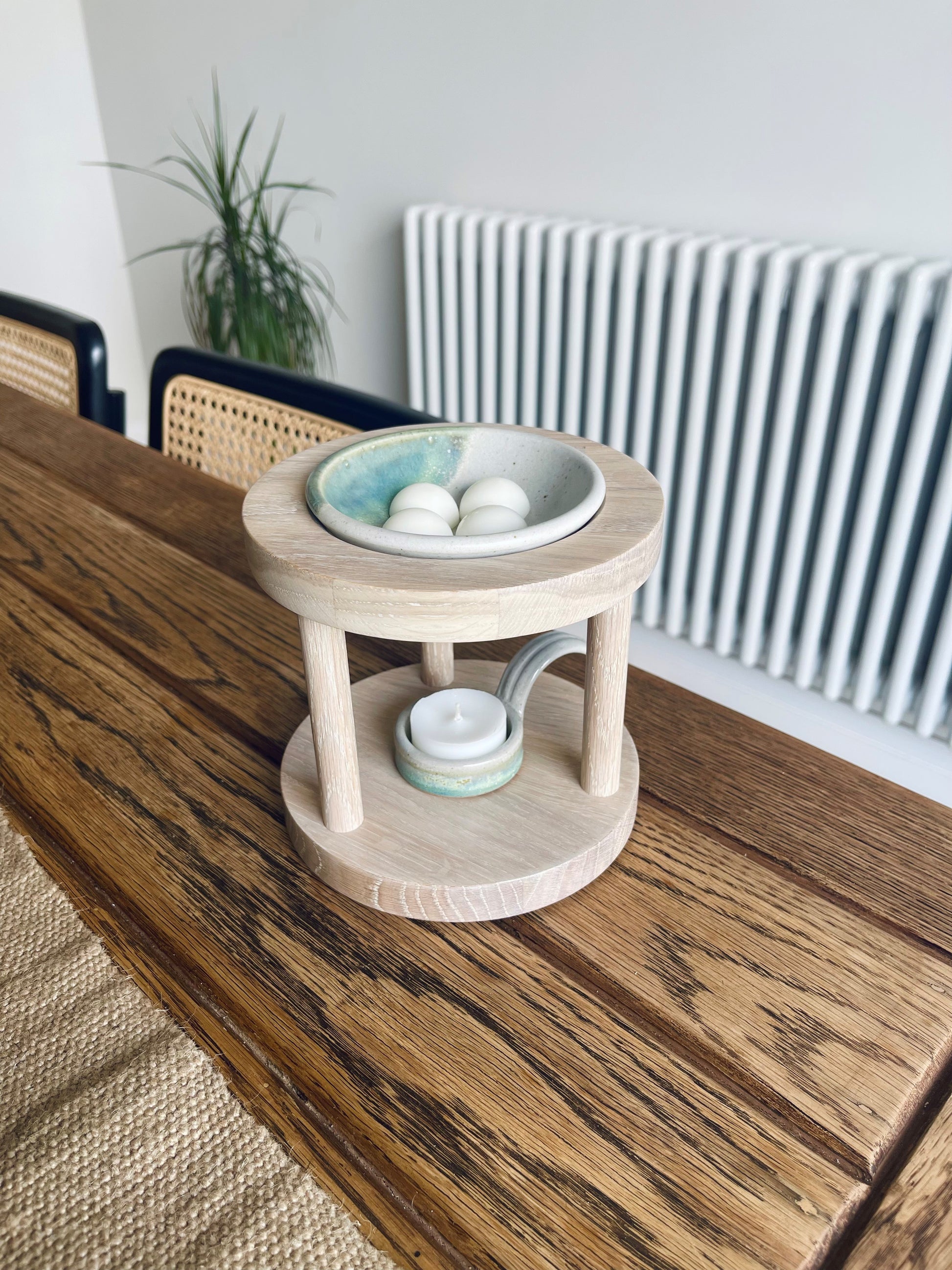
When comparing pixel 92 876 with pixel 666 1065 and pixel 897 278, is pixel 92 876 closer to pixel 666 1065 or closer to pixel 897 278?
pixel 666 1065

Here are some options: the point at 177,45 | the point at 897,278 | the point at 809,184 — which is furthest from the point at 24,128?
the point at 897,278

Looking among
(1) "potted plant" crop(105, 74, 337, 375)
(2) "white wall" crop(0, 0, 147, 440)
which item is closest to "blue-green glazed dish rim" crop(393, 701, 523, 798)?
(1) "potted plant" crop(105, 74, 337, 375)

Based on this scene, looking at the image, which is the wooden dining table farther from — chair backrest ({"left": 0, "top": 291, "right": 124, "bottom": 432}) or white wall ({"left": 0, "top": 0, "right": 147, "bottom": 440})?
white wall ({"left": 0, "top": 0, "right": 147, "bottom": 440})

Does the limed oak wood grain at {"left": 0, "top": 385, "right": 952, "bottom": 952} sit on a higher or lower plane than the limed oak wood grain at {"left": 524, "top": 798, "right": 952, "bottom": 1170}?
lower

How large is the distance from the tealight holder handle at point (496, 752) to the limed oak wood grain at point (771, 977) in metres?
0.08

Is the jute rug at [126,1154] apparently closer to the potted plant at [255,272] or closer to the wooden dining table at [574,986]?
the wooden dining table at [574,986]

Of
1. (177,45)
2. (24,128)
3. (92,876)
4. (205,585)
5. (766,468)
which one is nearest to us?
(92,876)

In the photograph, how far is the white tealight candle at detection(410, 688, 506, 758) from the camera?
1.75ft

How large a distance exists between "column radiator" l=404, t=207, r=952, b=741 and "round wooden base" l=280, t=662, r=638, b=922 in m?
1.21

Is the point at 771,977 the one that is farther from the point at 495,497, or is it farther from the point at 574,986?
the point at 495,497

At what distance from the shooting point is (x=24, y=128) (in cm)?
310

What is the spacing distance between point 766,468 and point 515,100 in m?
0.96

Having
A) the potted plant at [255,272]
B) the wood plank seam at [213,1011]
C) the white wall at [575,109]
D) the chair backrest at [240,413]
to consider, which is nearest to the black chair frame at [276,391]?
the chair backrest at [240,413]

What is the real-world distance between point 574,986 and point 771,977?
0.33 feet
